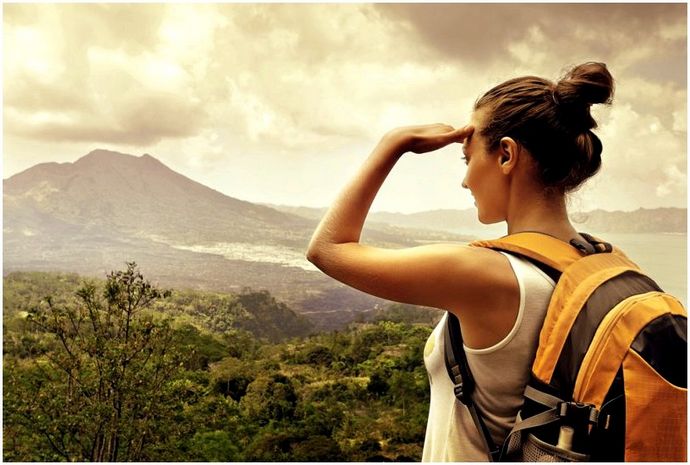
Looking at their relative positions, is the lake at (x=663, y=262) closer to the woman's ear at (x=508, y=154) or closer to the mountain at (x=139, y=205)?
the woman's ear at (x=508, y=154)

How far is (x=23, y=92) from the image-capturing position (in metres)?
23.5

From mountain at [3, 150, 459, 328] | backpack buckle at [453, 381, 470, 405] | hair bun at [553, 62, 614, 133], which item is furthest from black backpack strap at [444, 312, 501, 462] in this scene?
mountain at [3, 150, 459, 328]

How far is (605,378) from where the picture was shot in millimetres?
469

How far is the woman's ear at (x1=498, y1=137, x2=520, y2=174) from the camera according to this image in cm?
53

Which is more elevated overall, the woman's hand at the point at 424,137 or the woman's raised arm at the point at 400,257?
the woman's hand at the point at 424,137

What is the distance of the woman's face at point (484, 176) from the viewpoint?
551 millimetres

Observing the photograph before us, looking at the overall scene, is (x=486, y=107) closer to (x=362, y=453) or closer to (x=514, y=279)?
(x=514, y=279)

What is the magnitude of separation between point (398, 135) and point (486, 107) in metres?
0.09

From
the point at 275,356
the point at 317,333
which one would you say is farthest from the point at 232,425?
the point at 317,333

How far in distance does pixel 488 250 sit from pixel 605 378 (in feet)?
0.47

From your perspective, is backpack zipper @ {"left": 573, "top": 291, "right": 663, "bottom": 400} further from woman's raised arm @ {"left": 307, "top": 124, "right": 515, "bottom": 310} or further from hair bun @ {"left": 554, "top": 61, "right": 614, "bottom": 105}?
hair bun @ {"left": 554, "top": 61, "right": 614, "bottom": 105}

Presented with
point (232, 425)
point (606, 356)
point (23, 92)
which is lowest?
point (232, 425)

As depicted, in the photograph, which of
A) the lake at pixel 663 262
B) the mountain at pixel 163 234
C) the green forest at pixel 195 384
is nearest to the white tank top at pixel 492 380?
the green forest at pixel 195 384

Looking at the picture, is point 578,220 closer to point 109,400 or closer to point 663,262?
point 109,400
